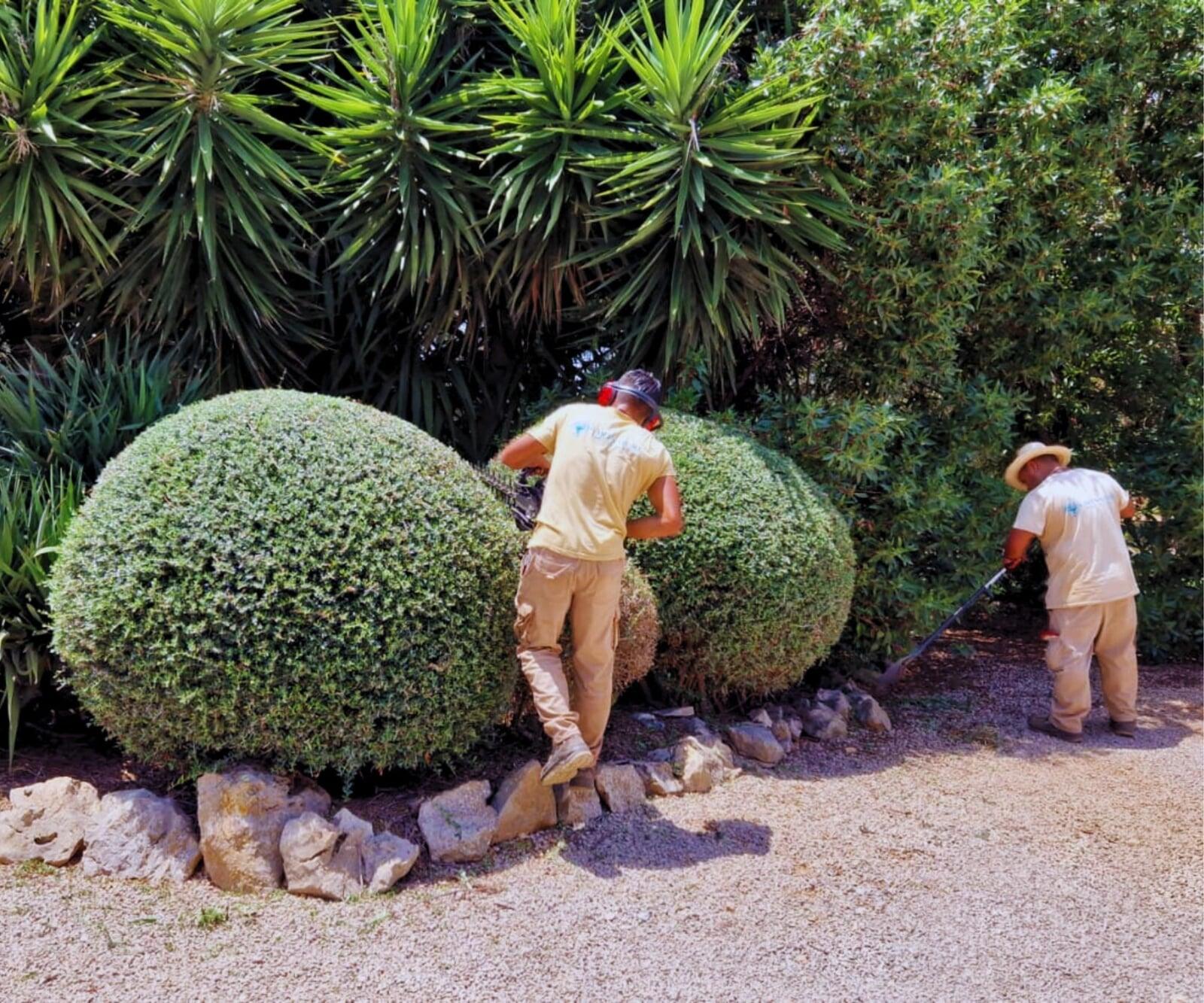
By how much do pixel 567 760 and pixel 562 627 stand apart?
0.60 metres

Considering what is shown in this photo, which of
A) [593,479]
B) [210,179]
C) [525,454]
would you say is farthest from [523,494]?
[210,179]

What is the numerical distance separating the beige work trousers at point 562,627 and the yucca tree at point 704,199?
6.40ft

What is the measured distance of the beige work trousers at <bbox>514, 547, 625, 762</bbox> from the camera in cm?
390

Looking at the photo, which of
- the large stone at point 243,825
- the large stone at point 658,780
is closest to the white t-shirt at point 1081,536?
the large stone at point 658,780

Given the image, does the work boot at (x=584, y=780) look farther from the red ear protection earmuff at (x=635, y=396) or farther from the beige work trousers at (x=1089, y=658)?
the beige work trousers at (x=1089, y=658)

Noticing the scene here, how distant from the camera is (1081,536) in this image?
5.74m

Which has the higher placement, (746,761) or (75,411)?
(75,411)

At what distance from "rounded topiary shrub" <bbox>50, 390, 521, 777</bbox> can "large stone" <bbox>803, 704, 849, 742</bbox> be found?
6.68 ft

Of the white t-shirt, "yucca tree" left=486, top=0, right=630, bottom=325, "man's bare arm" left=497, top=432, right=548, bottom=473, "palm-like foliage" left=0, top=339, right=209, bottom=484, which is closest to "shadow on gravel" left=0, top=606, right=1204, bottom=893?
the white t-shirt

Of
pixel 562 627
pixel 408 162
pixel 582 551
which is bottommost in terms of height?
pixel 562 627

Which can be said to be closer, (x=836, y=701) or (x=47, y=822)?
(x=47, y=822)

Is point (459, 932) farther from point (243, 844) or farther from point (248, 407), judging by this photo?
point (248, 407)

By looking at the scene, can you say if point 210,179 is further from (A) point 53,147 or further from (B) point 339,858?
(B) point 339,858

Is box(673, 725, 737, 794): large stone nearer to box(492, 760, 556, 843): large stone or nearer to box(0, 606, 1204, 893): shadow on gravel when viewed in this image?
box(0, 606, 1204, 893): shadow on gravel
